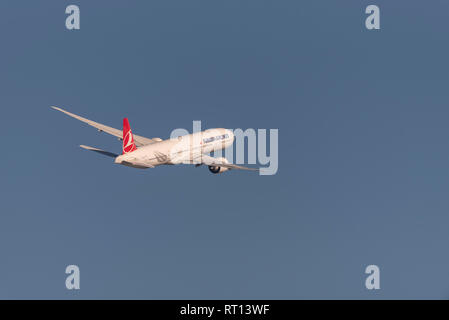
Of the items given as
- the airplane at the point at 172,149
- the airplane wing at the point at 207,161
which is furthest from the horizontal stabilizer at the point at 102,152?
the airplane wing at the point at 207,161

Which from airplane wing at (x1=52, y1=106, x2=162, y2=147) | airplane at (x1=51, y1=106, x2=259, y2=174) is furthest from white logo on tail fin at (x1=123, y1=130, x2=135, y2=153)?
airplane wing at (x1=52, y1=106, x2=162, y2=147)

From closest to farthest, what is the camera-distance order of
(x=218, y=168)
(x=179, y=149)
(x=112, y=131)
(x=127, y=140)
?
(x=127, y=140)
(x=179, y=149)
(x=218, y=168)
(x=112, y=131)

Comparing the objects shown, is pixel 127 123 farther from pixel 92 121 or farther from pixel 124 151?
pixel 92 121

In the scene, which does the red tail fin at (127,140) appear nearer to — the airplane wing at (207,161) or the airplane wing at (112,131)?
the airplane wing at (207,161)

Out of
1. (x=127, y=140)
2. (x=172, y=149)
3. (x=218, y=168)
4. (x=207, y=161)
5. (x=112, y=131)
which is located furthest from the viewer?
(x=112, y=131)

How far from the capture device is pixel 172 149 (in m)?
105

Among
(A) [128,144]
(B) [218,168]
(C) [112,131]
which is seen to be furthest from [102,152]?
Result: (B) [218,168]

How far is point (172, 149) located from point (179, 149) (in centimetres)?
231

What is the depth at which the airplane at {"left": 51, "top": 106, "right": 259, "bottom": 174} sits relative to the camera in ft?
328

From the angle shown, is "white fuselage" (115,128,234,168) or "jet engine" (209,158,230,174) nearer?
"white fuselage" (115,128,234,168)

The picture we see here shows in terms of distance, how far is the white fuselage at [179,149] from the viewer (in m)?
99.6

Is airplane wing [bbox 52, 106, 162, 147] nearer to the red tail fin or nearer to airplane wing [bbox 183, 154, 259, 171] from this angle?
airplane wing [bbox 183, 154, 259, 171]

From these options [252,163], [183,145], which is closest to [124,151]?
[183,145]

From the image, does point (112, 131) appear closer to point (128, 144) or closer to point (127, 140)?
point (127, 140)
